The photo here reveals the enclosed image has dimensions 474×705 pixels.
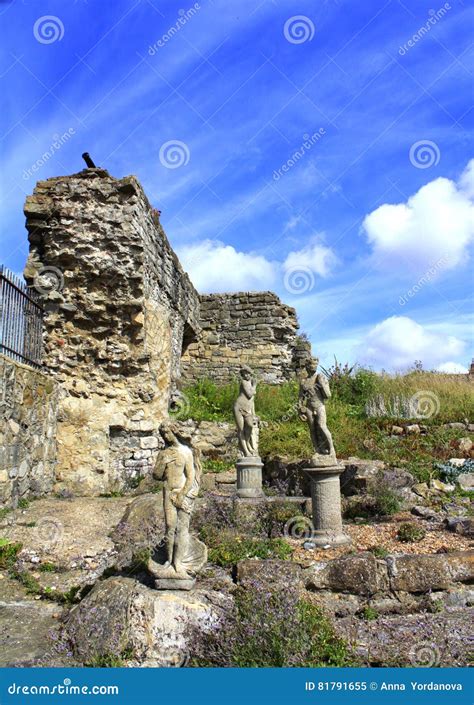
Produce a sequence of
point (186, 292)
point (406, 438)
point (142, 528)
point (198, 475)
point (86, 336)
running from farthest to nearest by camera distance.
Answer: point (186, 292) < point (406, 438) < point (86, 336) < point (142, 528) < point (198, 475)

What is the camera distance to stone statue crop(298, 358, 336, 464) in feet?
21.8

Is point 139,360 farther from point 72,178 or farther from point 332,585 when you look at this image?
point 332,585

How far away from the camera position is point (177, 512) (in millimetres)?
4531

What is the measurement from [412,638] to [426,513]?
356cm

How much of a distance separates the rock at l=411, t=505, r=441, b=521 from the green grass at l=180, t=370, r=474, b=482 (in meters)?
1.48

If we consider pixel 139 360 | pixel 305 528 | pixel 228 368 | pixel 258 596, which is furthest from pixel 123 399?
pixel 228 368

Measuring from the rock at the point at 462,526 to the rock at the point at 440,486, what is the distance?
1.91m

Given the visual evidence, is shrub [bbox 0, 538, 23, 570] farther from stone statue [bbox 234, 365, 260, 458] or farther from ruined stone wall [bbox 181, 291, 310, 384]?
ruined stone wall [bbox 181, 291, 310, 384]

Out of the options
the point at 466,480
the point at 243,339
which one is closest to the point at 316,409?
the point at 466,480

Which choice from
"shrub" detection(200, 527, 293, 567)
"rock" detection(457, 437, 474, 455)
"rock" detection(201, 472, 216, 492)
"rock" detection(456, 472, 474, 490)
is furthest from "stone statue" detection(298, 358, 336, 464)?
"rock" detection(457, 437, 474, 455)

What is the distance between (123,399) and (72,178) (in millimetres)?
4032

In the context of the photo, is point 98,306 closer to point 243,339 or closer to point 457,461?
point 457,461

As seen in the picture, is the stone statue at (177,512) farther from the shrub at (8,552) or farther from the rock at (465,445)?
the rock at (465,445)

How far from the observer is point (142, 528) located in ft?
20.8
